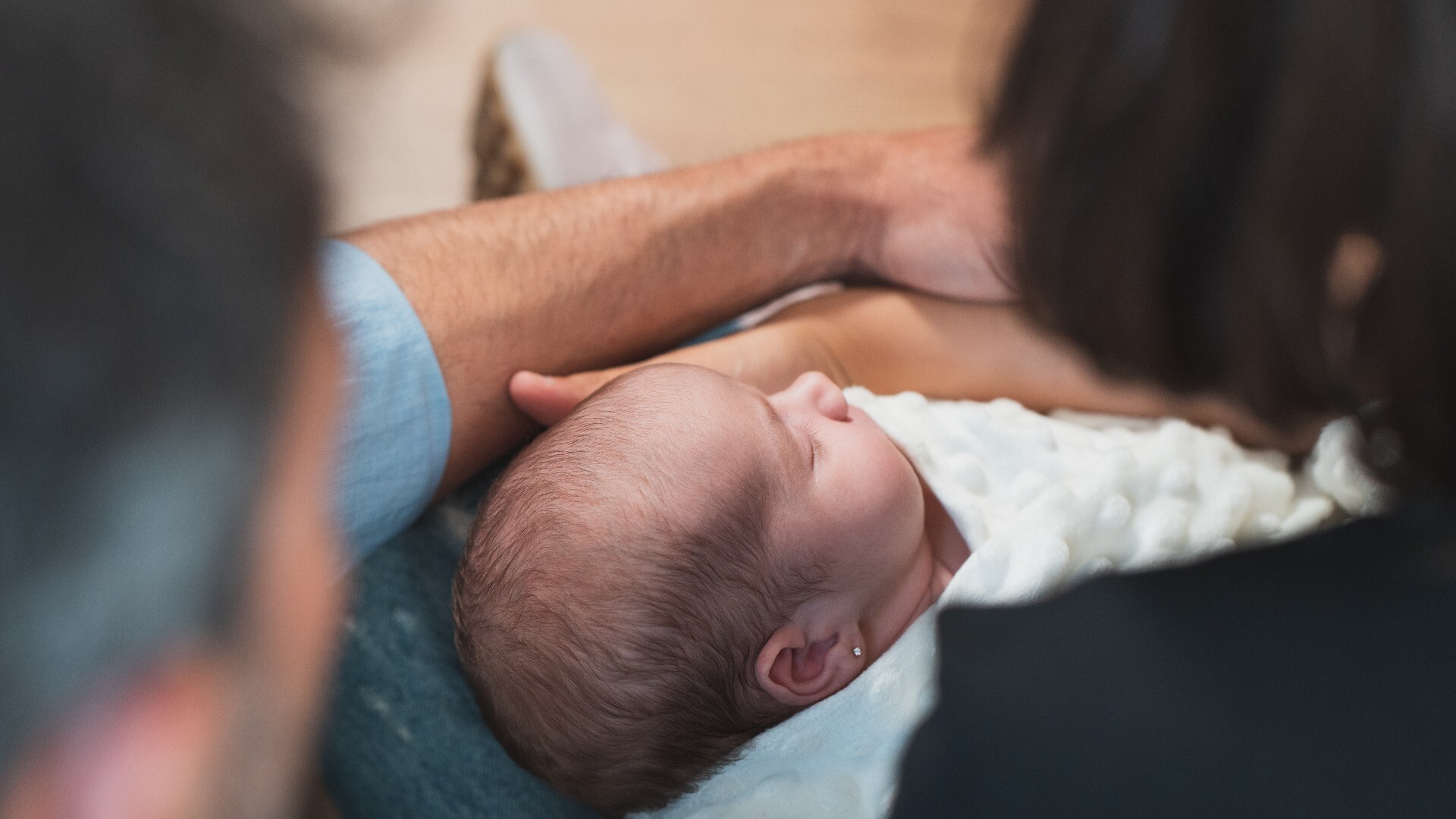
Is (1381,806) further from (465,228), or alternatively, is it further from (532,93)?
(532,93)

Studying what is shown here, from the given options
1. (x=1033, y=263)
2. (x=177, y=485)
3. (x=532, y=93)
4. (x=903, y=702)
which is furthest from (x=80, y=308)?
(x=532, y=93)

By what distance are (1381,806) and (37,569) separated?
0.54 m

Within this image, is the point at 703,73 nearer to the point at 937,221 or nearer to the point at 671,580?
the point at 937,221

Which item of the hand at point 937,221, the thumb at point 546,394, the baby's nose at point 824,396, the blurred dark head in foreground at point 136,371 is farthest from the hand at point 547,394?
the blurred dark head in foreground at point 136,371

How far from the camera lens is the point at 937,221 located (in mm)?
1062

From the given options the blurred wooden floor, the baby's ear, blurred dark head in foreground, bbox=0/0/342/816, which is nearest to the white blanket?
the baby's ear

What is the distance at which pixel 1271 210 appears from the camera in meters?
0.42

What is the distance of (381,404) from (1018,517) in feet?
1.83

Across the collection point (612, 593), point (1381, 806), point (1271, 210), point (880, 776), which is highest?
point (1271, 210)

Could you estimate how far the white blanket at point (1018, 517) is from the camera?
0.80m

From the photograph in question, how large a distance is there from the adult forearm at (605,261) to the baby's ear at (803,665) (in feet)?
1.10

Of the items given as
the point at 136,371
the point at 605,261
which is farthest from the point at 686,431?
the point at 136,371

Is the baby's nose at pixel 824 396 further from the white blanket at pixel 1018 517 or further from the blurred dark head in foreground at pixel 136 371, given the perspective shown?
the blurred dark head in foreground at pixel 136 371

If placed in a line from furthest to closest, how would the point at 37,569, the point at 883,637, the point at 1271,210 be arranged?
the point at 883,637
the point at 1271,210
the point at 37,569
